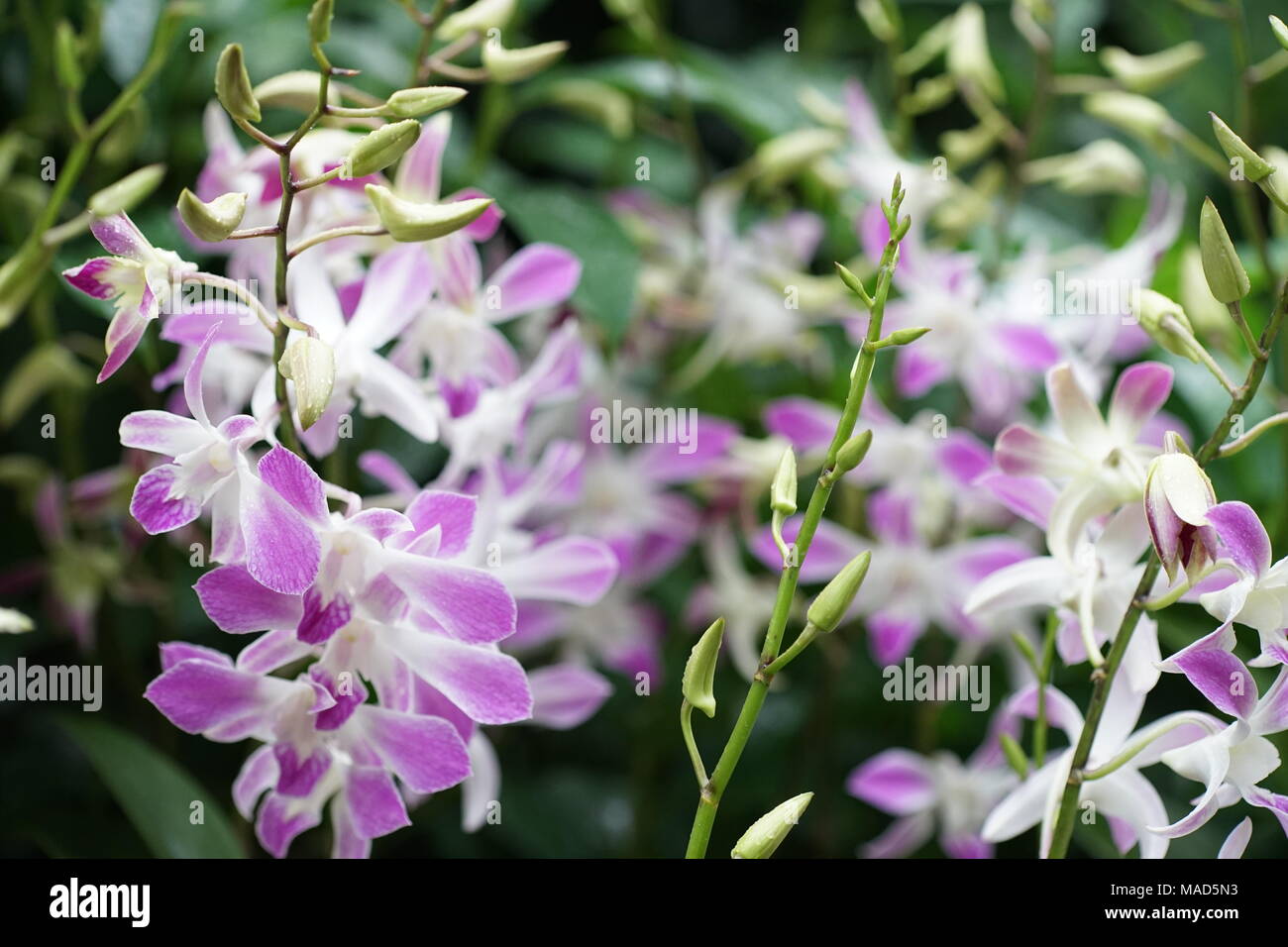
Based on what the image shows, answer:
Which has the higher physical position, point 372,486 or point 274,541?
point 274,541

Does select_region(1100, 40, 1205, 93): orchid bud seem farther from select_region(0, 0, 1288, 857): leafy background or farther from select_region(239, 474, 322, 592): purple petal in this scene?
select_region(239, 474, 322, 592): purple petal

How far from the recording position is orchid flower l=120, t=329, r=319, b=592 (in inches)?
13.4

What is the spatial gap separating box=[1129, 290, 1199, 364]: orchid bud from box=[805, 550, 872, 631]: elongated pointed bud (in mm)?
143

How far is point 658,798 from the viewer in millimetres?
758

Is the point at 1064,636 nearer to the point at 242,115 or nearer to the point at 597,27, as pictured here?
the point at 242,115

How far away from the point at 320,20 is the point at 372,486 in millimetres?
327

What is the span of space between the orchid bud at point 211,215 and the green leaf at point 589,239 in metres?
0.27

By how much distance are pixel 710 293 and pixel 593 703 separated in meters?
0.32

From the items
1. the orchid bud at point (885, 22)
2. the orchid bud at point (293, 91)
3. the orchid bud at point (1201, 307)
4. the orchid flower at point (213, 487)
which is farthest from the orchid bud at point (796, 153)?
the orchid flower at point (213, 487)

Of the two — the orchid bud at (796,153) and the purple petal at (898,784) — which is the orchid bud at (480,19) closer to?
the orchid bud at (796,153)

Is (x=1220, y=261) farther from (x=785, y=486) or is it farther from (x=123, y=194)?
(x=123, y=194)

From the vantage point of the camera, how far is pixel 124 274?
0.37 metres

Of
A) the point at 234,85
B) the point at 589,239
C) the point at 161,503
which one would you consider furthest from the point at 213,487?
the point at 589,239
